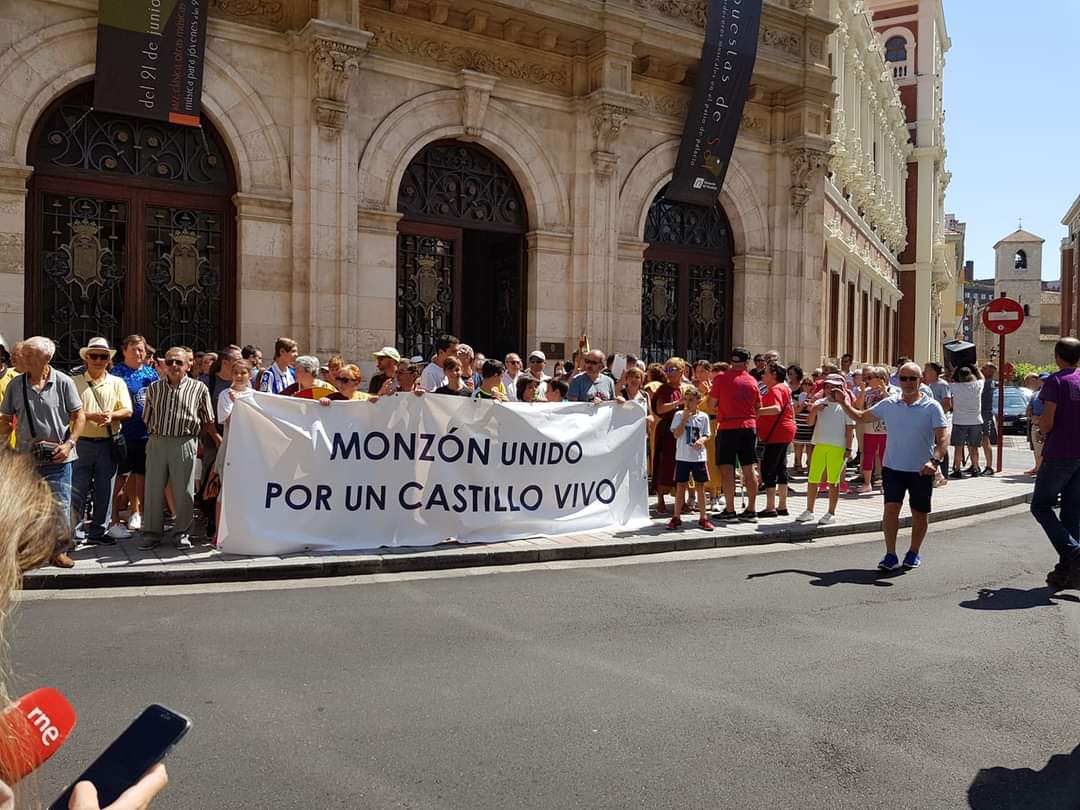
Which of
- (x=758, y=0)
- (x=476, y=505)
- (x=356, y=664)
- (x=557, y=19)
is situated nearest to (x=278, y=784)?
(x=356, y=664)

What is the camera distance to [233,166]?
13.9 metres

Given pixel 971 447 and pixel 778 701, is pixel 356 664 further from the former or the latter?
pixel 971 447

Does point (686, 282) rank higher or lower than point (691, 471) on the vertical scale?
higher

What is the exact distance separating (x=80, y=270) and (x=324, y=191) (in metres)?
3.75

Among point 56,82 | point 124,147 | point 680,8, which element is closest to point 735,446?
point 124,147

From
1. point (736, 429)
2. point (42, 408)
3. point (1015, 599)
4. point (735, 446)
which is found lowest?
point (1015, 599)

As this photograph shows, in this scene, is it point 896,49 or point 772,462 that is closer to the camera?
point 772,462

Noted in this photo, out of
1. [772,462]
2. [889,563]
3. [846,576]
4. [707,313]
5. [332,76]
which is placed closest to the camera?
[846,576]

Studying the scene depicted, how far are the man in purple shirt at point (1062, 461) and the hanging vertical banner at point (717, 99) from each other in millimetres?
11236

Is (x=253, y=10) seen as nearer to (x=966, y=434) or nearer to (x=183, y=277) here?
(x=183, y=277)

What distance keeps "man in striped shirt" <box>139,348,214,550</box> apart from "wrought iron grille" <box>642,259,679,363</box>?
11.7m

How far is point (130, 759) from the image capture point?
61.8 inches

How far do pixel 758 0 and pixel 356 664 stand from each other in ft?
55.6

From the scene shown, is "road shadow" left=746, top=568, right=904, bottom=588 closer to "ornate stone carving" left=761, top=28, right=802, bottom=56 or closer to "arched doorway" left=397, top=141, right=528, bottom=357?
"arched doorway" left=397, top=141, right=528, bottom=357
